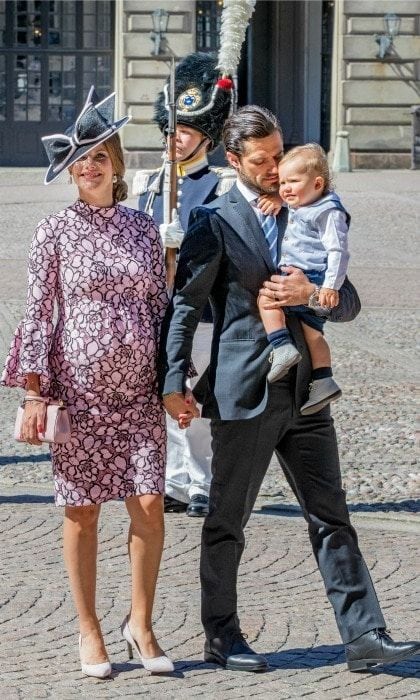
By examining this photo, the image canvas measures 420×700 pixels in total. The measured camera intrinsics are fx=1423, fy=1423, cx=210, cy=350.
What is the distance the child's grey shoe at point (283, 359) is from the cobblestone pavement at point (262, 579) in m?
1.01

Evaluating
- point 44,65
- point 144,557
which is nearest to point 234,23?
point 144,557

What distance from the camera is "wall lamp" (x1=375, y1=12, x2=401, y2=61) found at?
27953 mm

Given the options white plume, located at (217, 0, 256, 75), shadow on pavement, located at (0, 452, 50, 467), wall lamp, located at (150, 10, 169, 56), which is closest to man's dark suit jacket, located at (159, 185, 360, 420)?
Result: white plume, located at (217, 0, 256, 75)

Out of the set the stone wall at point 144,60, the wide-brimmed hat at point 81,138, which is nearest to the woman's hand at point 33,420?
the wide-brimmed hat at point 81,138

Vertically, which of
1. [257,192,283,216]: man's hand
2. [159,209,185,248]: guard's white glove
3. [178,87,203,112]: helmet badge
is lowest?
[159,209,185,248]: guard's white glove

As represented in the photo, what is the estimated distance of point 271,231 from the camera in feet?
15.2

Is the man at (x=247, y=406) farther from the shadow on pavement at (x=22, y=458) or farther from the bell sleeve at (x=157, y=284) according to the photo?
the shadow on pavement at (x=22, y=458)

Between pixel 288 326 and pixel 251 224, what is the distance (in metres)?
0.35

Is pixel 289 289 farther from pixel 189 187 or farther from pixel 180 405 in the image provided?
pixel 189 187

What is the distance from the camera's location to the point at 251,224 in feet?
15.1

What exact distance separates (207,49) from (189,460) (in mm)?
24497

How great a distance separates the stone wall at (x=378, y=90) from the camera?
28266 mm

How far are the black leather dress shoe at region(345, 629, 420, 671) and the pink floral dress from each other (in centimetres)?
83

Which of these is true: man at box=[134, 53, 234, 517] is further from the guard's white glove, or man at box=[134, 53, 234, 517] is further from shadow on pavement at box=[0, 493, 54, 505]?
shadow on pavement at box=[0, 493, 54, 505]
